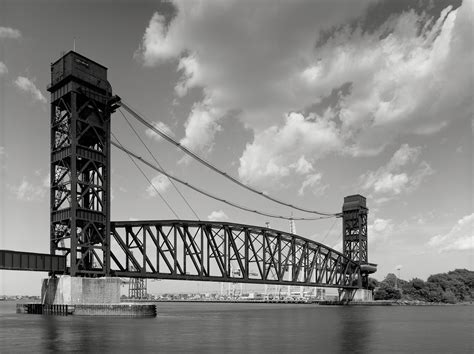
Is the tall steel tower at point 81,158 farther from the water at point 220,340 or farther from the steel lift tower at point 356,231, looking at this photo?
the steel lift tower at point 356,231

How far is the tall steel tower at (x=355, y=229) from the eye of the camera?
149m

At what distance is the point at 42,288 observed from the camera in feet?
250

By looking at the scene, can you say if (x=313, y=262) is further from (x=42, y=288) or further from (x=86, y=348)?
(x=86, y=348)

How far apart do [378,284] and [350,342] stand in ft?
478

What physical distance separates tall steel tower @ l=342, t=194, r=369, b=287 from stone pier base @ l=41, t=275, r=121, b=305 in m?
88.6

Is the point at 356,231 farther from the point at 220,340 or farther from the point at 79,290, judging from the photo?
the point at 220,340

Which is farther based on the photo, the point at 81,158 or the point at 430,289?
the point at 430,289

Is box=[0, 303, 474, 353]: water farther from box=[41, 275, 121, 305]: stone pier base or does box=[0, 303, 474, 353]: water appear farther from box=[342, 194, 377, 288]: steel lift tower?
box=[342, 194, 377, 288]: steel lift tower

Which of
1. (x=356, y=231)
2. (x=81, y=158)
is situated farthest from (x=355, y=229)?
(x=81, y=158)

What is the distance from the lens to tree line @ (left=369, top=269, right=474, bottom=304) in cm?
16938

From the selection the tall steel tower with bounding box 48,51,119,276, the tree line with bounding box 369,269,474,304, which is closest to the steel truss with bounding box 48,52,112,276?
the tall steel tower with bounding box 48,51,119,276

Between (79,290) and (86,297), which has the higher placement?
(79,290)

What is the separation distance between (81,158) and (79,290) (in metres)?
19.2

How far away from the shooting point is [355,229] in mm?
150750
